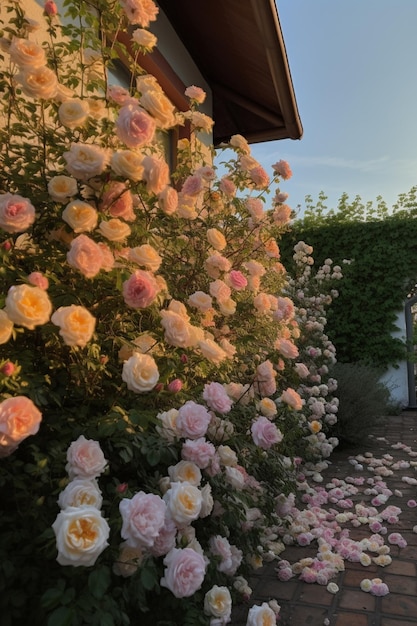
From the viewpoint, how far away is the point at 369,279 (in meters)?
7.70

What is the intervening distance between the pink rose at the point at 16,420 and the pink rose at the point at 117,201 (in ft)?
2.33

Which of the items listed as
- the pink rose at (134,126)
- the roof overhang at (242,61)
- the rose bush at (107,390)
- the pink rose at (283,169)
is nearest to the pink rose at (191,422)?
the rose bush at (107,390)

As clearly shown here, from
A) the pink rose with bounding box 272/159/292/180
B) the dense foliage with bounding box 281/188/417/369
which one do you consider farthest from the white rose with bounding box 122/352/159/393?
the dense foliage with bounding box 281/188/417/369

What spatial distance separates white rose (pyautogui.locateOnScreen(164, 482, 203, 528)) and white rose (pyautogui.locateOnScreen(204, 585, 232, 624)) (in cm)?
31

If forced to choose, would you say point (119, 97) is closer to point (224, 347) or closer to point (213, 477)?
point (224, 347)

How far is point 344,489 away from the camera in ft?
12.4

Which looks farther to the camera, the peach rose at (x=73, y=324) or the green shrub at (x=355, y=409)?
the green shrub at (x=355, y=409)

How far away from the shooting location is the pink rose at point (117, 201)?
1.57m

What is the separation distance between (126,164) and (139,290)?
0.38m

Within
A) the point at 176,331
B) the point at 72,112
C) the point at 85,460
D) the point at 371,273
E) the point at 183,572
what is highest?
the point at 72,112

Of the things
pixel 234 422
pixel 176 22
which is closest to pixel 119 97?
pixel 234 422

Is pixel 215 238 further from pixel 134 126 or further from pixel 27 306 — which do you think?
pixel 27 306

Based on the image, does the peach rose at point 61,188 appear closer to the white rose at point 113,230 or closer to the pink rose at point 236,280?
the white rose at point 113,230

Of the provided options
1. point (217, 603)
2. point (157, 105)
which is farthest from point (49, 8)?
point (217, 603)
